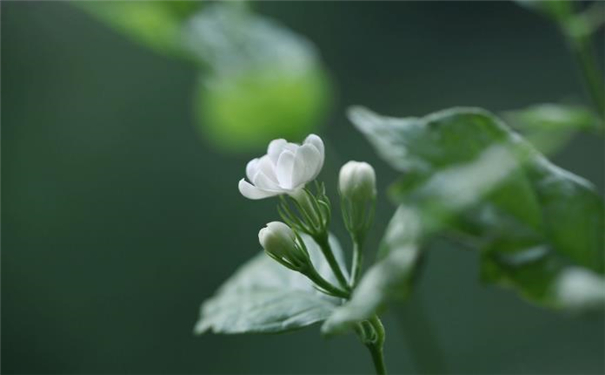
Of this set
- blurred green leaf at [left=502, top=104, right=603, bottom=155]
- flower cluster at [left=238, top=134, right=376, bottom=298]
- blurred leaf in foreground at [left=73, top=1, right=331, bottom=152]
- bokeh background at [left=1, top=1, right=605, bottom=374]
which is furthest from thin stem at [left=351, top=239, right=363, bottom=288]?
bokeh background at [left=1, top=1, right=605, bottom=374]

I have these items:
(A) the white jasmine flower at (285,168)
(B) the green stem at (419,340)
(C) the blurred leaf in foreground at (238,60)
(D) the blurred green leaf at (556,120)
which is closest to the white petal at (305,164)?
(A) the white jasmine flower at (285,168)

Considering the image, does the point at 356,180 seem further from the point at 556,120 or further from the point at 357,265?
the point at 556,120

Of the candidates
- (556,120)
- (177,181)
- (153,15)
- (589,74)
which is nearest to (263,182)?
(556,120)

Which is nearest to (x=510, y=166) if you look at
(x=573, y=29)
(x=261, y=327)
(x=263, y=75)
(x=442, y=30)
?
(x=261, y=327)

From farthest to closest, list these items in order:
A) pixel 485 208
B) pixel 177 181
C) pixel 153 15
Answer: pixel 177 181, pixel 153 15, pixel 485 208

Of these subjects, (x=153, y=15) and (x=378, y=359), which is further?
(x=153, y=15)

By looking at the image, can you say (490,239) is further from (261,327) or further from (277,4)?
(277,4)
